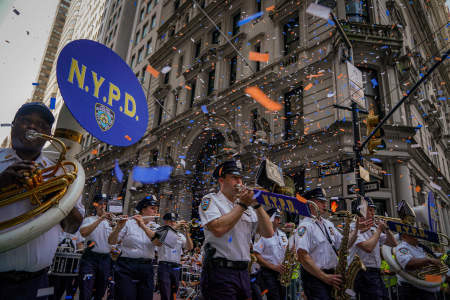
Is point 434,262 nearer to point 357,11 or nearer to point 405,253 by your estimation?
point 405,253

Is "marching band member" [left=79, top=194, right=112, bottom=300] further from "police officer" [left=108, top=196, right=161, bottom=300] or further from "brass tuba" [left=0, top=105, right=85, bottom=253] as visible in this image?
"brass tuba" [left=0, top=105, right=85, bottom=253]

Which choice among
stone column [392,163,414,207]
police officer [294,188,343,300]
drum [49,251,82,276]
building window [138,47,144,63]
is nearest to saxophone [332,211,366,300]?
police officer [294,188,343,300]

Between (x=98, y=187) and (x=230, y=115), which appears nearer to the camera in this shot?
(x=230, y=115)

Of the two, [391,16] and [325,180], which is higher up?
[391,16]

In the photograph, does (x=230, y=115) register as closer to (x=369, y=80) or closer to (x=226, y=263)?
(x=369, y=80)

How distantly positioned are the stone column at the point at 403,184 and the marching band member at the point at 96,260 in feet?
39.4

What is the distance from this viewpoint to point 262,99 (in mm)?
16422

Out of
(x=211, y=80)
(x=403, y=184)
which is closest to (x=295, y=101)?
(x=403, y=184)

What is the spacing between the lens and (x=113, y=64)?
3398mm

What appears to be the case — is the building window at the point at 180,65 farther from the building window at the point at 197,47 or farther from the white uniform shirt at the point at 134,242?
the white uniform shirt at the point at 134,242

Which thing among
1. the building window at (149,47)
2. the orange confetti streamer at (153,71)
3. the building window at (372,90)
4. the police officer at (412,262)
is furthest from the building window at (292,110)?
the building window at (149,47)

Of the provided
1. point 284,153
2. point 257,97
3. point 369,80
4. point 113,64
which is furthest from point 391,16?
point 113,64

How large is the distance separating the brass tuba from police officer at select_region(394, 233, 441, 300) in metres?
5.63

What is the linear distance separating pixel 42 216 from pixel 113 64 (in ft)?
6.78
